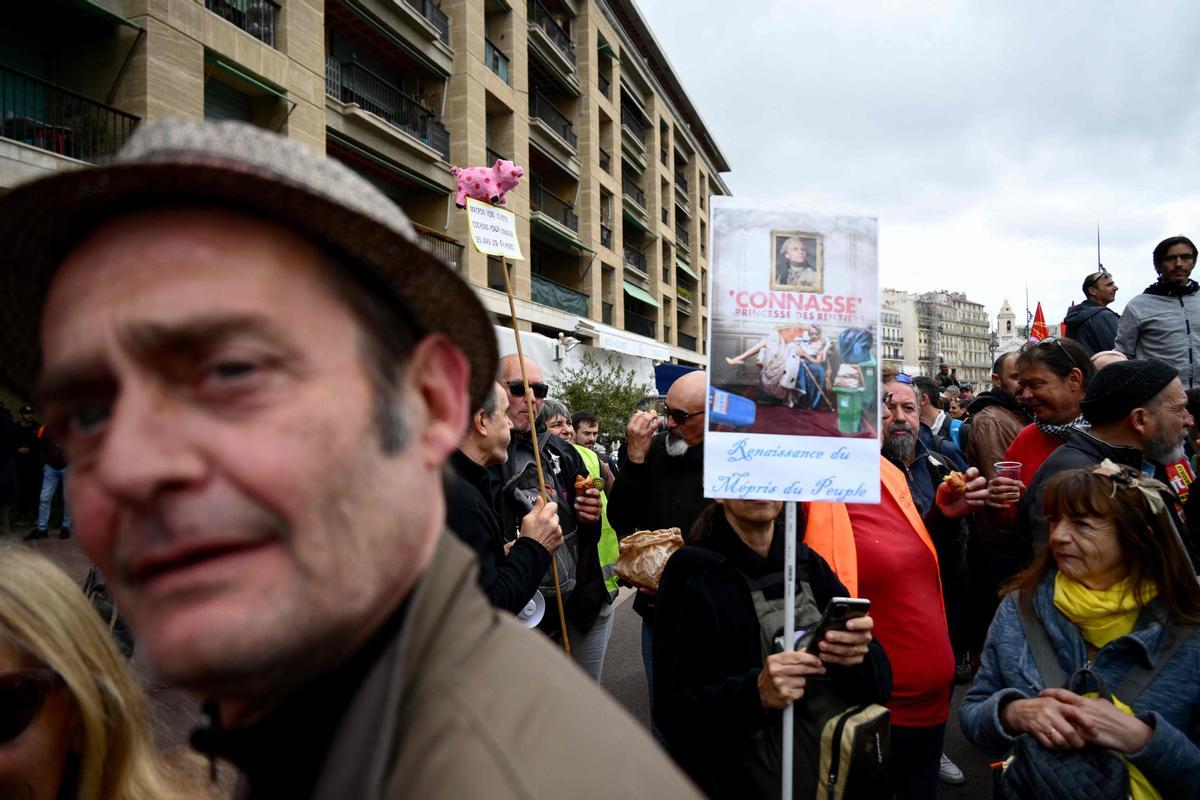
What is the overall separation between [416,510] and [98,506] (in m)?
0.34

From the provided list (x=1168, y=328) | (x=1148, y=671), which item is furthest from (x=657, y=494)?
(x=1168, y=328)

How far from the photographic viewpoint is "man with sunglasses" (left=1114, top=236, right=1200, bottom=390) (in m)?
5.08

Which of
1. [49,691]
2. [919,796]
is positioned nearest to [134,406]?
[49,691]

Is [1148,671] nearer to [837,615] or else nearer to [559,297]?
[837,615]

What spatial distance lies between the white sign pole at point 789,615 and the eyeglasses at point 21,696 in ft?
6.14

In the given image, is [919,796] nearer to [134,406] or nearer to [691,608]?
[691,608]

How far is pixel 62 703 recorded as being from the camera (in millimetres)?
1571

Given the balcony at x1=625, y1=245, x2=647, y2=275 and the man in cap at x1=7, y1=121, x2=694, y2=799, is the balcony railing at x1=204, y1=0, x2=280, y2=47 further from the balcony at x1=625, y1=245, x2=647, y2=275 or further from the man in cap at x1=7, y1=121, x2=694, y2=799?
the balcony at x1=625, y1=245, x2=647, y2=275

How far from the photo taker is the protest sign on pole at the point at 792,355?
2.64 m

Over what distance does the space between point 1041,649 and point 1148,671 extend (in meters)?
0.29

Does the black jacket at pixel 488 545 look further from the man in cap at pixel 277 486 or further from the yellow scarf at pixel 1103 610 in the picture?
the yellow scarf at pixel 1103 610

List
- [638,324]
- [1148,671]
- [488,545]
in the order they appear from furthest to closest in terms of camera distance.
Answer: [638,324]
[488,545]
[1148,671]

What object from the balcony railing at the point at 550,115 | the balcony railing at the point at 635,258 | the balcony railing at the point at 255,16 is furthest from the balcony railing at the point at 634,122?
the balcony railing at the point at 255,16

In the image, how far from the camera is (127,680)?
1.68m
